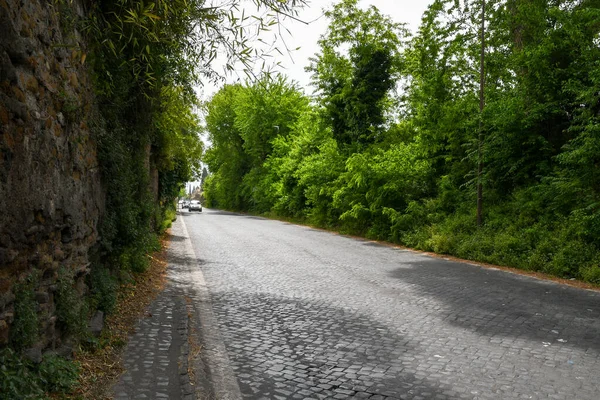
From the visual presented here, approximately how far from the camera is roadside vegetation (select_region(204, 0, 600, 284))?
12.7 m

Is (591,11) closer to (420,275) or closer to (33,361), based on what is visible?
(420,275)

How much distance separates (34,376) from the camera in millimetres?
3461

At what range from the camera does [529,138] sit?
A: 14898 millimetres

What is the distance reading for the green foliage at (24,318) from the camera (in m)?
3.30

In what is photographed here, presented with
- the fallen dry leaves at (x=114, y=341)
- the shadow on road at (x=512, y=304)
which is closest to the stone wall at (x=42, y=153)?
the fallen dry leaves at (x=114, y=341)

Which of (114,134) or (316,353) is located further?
(114,134)

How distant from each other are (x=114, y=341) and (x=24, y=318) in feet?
7.18

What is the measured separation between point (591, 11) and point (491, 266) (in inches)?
286

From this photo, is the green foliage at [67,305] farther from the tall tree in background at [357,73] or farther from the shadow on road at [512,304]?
the tall tree in background at [357,73]

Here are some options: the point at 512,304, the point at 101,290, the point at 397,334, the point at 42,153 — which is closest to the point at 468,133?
the point at 512,304

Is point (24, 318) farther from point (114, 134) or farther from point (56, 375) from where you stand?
point (114, 134)

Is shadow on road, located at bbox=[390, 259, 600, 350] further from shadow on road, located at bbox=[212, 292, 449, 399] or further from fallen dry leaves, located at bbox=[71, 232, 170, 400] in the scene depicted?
fallen dry leaves, located at bbox=[71, 232, 170, 400]

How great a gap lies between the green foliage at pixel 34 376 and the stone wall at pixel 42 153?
16cm

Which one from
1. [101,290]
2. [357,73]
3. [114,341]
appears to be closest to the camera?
[114,341]
